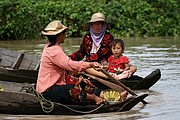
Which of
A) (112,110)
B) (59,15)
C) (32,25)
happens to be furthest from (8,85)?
(59,15)

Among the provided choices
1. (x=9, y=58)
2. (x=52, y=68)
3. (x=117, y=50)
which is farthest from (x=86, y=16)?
(x=52, y=68)

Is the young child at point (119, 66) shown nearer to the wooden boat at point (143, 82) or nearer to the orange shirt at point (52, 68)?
the wooden boat at point (143, 82)

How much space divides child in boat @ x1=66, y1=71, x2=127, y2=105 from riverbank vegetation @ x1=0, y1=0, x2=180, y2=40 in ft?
45.9

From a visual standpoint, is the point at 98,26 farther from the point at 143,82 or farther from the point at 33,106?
the point at 33,106

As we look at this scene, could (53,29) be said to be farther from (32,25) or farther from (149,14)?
(149,14)

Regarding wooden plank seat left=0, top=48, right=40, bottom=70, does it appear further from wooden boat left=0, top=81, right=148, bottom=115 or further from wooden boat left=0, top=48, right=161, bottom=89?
wooden boat left=0, top=81, right=148, bottom=115

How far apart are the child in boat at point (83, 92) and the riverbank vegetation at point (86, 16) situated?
14.0 metres

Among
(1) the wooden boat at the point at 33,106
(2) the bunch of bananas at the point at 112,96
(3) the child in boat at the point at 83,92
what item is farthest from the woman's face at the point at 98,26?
(1) the wooden boat at the point at 33,106

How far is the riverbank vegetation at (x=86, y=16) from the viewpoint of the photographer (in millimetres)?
21188

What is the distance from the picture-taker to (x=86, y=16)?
23078 millimetres

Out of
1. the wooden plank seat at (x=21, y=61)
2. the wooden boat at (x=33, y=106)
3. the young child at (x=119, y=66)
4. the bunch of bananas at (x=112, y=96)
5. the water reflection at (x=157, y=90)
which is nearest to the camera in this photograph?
the wooden boat at (x=33, y=106)

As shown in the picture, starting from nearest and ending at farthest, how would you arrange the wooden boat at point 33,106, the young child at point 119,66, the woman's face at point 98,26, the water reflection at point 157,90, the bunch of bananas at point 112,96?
the wooden boat at point 33,106, the water reflection at point 157,90, the bunch of bananas at point 112,96, the young child at point 119,66, the woman's face at point 98,26

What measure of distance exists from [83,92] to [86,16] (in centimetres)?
1631

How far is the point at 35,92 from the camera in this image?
677cm
